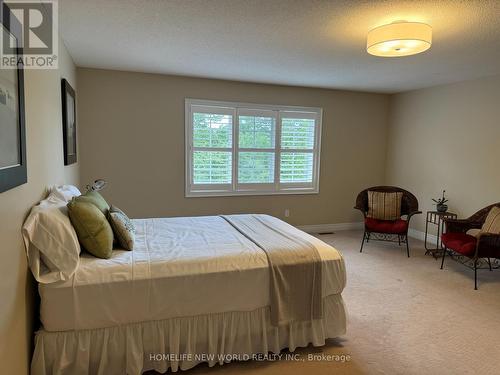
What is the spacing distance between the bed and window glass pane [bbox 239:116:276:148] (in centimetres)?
293

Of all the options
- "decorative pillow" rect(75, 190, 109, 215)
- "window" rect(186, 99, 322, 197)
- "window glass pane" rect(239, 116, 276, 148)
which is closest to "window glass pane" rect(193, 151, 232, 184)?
"window" rect(186, 99, 322, 197)

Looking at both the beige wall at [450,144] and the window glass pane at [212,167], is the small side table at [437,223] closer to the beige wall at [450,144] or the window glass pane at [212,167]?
the beige wall at [450,144]

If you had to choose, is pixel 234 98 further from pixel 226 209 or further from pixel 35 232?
pixel 35 232

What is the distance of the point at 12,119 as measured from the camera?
154cm

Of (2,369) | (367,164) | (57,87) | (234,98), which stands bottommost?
(2,369)

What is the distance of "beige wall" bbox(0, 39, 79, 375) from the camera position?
1464 mm

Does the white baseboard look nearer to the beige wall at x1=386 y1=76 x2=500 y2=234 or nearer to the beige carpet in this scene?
the beige wall at x1=386 y1=76 x2=500 y2=234

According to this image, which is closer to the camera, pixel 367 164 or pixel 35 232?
pixel 35 232

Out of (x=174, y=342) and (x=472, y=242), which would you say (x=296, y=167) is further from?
(x=174, y=342)

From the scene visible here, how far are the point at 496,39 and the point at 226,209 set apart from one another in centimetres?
370

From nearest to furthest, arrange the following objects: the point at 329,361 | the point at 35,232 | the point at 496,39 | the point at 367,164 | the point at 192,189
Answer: the point at 35,232, the point at 329,361, the point at 496,39, the point at 192,189, the point at 367,164

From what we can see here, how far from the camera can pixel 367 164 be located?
228 inches

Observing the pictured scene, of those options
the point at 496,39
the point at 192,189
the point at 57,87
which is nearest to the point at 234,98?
the point at 192,189

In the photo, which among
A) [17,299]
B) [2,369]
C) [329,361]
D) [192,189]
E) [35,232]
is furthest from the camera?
[192,189]
